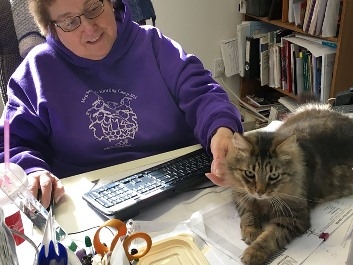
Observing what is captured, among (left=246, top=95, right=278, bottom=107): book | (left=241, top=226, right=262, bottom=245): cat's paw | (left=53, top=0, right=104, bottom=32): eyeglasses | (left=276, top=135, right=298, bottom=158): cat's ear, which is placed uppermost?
(left=53, top=0, right=104, bottom=32): eyeglasses

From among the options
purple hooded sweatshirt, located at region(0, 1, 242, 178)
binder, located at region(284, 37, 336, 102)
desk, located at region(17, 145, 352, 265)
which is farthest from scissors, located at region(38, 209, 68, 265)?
binder, located at region(284, 37, 336, 102)

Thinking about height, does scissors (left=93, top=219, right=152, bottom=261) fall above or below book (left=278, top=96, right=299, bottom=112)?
above

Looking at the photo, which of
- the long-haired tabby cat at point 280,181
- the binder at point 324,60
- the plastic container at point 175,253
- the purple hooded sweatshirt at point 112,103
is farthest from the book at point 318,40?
the plastic container at point 175,253

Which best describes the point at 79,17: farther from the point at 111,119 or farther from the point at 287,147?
the point at 287,147

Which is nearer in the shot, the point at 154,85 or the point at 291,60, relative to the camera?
the point at 154,85

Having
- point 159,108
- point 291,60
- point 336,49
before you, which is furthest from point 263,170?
point 291,60

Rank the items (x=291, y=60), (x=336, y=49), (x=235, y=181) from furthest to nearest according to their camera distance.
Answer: (x=291, y=60) → (x=336, y=49) → (x=235, y=181)

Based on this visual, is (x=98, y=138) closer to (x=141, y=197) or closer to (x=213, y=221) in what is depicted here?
(x=141, y=197)

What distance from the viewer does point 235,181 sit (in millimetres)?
1021

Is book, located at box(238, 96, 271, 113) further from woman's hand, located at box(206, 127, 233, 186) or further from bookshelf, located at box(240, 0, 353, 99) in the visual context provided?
woman's hand, located at box(206, 127, 233, 186)

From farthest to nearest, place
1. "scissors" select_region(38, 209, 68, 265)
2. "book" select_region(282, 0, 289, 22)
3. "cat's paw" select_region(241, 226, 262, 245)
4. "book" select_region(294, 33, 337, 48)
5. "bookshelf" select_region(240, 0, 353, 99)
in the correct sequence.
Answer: "book" select_region(282, 0, 289, 22) < "book" select_region(294, 33, 337, 48) < "bookshelf" select_region(240, 0, 353, 99) < "cat's paw" select_region(241, 226, 262, 245) < "scissors" select_region(38, 209, 68, 265)

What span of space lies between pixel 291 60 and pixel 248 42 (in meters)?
0.41

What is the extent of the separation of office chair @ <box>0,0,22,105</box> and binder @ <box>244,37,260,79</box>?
1.86m

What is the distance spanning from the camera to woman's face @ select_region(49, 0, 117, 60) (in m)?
1.20
